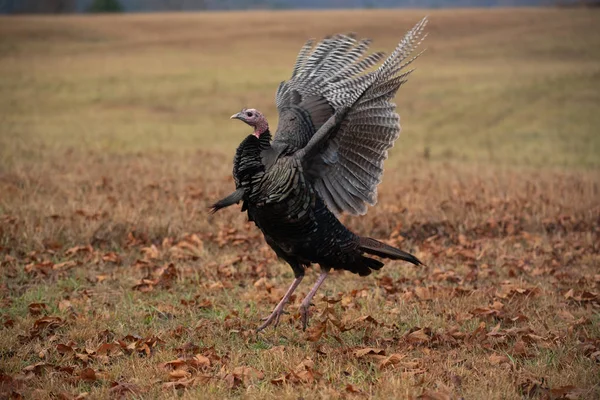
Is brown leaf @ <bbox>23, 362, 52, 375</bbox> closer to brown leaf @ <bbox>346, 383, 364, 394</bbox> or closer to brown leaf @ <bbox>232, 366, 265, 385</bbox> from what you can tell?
brown leaf @ <bbox>232, 366, 265, 385</bbox>

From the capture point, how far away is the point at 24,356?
5.21 m

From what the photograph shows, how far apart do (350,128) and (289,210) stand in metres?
0.86

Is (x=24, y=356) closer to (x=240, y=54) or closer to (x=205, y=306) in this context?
(x=205, y=306)

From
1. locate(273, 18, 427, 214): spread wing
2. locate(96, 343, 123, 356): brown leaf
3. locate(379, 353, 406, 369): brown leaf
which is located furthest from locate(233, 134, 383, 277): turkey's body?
locate(96, 343, 123, 356): brown leaf

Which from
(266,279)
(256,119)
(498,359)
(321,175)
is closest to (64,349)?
(256,119)

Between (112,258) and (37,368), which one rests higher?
(37,368)

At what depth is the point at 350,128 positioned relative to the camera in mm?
5992

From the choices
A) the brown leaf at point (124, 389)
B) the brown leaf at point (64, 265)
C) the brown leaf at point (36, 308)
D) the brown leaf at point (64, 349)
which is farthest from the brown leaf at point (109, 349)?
the brown leaf at point (64, 265)

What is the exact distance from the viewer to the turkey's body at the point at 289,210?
18.5 ft

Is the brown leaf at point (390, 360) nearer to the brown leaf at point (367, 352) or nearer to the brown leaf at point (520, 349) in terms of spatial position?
the brown leaf at point (367, 352)

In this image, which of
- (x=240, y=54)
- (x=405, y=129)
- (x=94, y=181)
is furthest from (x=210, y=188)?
(x=240, y=54)

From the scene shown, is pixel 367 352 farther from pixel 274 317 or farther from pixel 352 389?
pixel 274 317

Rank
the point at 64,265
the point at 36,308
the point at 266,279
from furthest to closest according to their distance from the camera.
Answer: the point at 64,265 → the point at 266,279 → the point at 36,308

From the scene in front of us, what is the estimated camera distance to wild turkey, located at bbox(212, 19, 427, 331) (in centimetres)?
568
